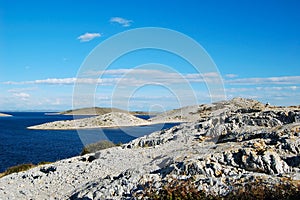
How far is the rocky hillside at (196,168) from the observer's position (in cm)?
1146

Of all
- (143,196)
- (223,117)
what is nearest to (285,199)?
(143,196)

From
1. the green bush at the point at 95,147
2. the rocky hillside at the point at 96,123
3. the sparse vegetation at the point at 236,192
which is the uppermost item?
the sparse vegetation at the point at 236,192

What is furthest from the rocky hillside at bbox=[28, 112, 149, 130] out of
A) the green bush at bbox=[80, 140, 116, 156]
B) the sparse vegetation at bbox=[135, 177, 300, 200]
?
the sparse vegetation at bbox=[135, 177, 300, 200]

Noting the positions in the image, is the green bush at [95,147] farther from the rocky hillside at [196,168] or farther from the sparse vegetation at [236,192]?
the sparse vegetation at [236,192]

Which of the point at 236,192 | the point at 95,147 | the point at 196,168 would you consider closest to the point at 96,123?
the point at 95,147

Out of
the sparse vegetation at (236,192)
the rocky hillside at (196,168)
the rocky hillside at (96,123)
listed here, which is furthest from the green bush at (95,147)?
the rocky hillside at (96,123)

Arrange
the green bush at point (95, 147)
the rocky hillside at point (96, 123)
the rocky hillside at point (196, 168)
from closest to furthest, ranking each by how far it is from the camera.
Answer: the rocky hillside at point (196, 168), the green bush at point (95, 147), the rocky hillside at point (96, 123)

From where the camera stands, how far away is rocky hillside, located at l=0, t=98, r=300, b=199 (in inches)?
451

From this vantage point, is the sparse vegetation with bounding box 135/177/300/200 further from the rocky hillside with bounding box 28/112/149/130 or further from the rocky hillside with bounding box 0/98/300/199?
the rocky hillside with bounding box 28/112/149/130

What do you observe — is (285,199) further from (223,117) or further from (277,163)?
(223,117)

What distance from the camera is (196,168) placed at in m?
12.3

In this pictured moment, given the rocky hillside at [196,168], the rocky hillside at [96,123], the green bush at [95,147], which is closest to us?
the rocky hillside at [196,168]

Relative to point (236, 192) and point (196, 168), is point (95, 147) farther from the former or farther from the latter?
point (236, 192)

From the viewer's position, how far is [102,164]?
20703 mm
